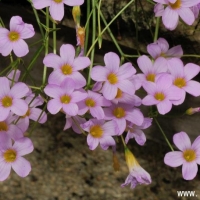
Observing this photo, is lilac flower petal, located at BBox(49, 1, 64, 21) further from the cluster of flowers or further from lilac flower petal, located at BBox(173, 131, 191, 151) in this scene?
lilac flower petal, located at BBox(173, 131, 191, 151)

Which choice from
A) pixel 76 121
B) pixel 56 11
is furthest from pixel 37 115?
pixel 56 11

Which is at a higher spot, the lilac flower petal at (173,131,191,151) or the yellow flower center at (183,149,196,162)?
the lilac flower petal at (173,131,191,151)

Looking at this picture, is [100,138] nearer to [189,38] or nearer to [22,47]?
[22,47]

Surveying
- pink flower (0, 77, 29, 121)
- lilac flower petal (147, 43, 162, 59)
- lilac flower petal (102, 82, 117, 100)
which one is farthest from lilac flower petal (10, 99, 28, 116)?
lilac flower petal (147, 43, 162, 59)

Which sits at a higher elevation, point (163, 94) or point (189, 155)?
point (163, 94)

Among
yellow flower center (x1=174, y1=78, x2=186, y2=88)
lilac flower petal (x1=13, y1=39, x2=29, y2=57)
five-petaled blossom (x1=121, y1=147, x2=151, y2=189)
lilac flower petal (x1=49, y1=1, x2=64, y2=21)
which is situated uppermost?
lilac flower petal (x1=49, y1=1, x2=64, y2=21)

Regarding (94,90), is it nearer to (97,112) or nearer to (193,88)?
(97,112)
